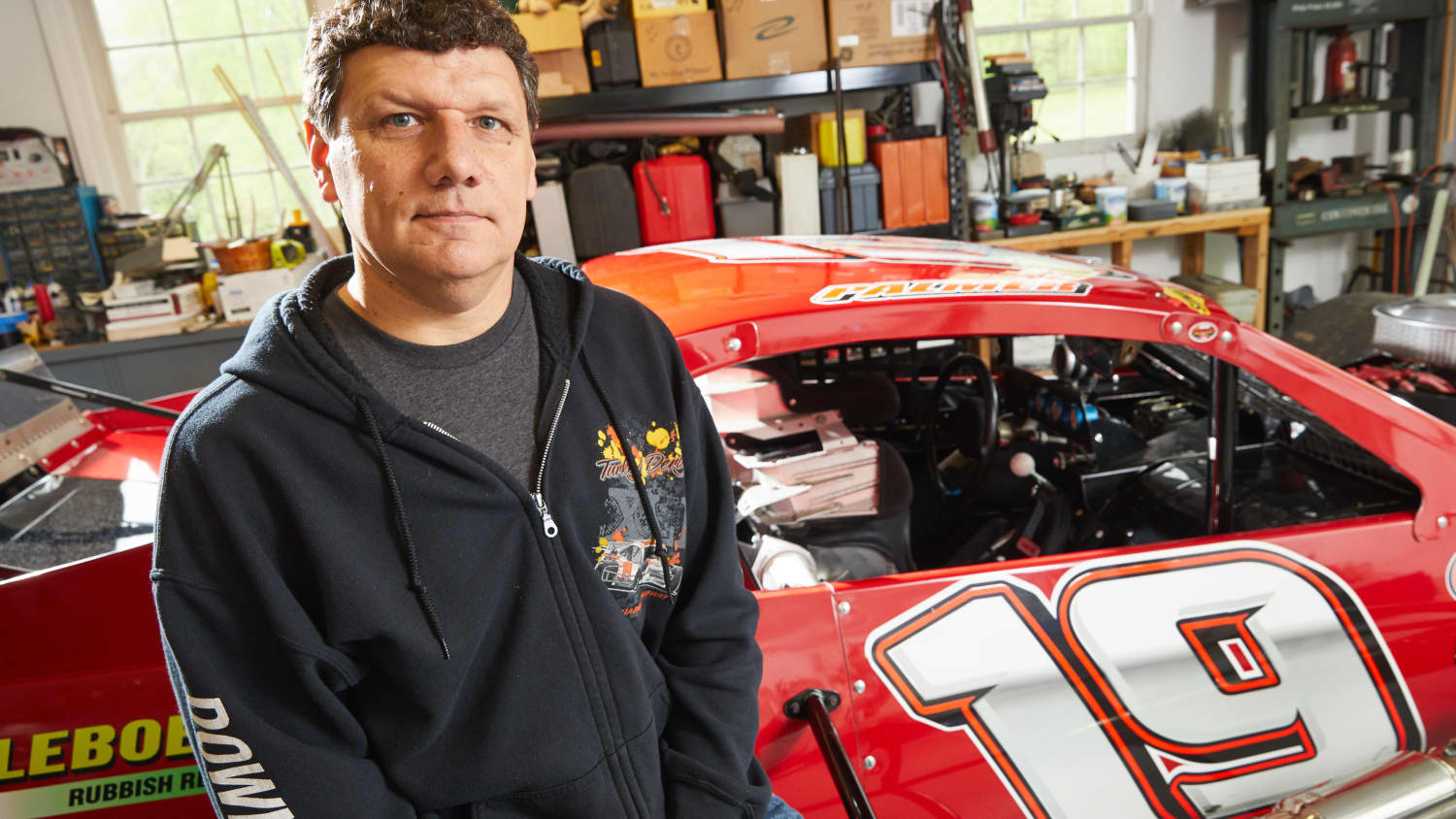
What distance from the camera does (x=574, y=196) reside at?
4629 mm

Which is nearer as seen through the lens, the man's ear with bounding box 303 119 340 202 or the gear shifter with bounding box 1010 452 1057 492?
the man's ear with bounding box 303 119 340 202

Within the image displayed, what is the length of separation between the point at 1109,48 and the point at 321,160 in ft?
19.5

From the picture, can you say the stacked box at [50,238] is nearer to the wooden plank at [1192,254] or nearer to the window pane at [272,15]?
the window pane at [272,15]

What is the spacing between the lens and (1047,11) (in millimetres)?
5848

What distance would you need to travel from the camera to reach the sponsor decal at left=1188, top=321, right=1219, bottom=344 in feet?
5.38

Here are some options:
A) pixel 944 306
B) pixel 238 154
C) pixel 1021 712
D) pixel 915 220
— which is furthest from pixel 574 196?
pixel 1021 712

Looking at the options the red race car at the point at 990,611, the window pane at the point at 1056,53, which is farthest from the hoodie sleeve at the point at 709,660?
the window pane at the point at 1056,53

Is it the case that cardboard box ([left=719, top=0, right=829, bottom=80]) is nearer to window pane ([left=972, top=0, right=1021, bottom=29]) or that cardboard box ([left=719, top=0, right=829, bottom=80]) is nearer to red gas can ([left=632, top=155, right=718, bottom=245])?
red gas can ([left=632, top=155, right=718, bottom=245])

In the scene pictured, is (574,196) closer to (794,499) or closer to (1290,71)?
(794,499)

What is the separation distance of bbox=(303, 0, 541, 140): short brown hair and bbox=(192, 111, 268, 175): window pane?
5284mm

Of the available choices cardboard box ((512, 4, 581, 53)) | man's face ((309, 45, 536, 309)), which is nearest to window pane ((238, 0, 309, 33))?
cardboard box ((512, 4, 581, 53))

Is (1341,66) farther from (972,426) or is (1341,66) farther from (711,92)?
(972,426)

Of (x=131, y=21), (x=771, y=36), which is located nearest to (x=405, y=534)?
(x=771, y=36)

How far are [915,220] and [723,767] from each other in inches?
161
